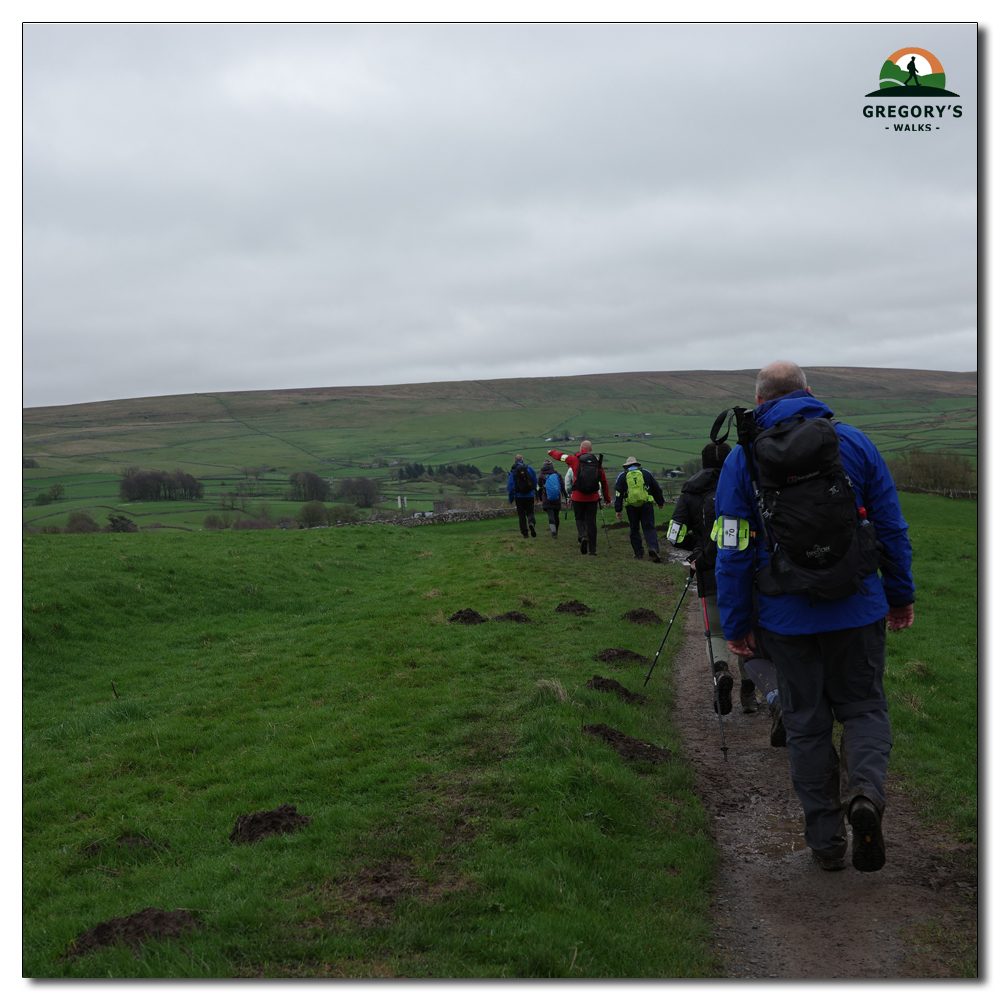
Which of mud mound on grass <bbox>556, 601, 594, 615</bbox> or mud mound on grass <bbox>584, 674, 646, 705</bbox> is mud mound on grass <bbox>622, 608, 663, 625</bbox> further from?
mud mound on grass <bbox>584, 674, 646, 705</bbox>

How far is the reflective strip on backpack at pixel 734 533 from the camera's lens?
497cm

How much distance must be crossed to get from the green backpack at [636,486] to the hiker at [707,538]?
9.64 meters

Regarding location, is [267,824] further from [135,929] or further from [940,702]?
[940,702]

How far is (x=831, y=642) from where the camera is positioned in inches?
186

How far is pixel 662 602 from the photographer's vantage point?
1477 cm

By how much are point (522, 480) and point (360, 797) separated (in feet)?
58.6

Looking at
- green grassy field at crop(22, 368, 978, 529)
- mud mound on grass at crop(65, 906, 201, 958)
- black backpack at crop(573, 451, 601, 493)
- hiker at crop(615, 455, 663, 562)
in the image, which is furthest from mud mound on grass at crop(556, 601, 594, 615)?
green grassy field at crop(22, 368, 978, 529)

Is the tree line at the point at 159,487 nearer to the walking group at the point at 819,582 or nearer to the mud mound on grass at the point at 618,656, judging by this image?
the mud mound on grass at the point at 618,656

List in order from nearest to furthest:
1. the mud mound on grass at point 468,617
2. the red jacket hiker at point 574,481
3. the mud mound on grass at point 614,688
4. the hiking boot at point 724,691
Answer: the hiking boot at point 724,691, the mud mound on grass at point 614,688, the mud mound on grass at point 468,617, the red jacket hiker at point 574,481

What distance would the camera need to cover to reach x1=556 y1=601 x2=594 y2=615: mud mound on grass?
44.1 feet

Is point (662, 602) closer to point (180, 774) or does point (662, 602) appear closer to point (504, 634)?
point (504, 634)

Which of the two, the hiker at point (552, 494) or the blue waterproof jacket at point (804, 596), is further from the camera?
the hiker at point (552, 494)

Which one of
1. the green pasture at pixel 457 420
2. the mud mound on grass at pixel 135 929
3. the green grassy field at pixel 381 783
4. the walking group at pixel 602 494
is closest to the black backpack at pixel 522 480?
the walking group at pixel 602 494

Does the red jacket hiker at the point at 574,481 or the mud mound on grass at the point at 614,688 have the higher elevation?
the red jacket hiker at the point at 574,481
